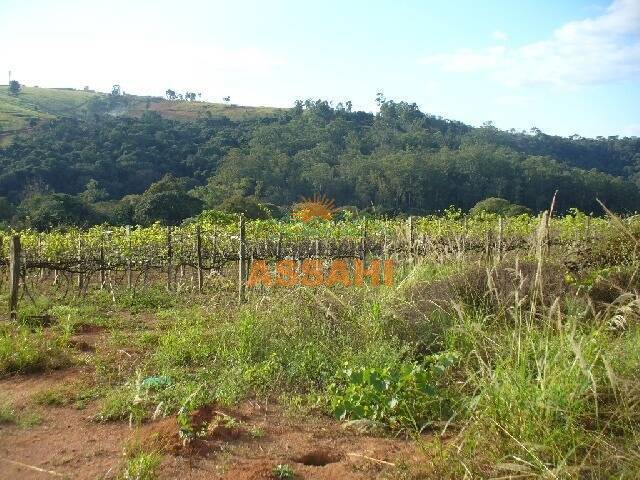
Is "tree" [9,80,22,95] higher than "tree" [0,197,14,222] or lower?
higher

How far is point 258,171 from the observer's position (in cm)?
4203

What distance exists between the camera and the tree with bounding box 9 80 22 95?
7512cm

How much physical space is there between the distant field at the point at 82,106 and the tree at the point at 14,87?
2.23ft

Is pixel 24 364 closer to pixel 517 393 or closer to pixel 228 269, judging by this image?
pixel 517 393

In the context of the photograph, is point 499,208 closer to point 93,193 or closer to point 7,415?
point 93,193

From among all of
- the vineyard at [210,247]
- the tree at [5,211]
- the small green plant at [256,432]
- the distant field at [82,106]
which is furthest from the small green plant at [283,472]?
the distant field at [82,106]

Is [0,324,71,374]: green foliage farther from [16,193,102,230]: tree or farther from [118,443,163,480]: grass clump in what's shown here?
[16,193,102,230]: tree

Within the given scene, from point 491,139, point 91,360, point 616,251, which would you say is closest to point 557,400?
point 91,360

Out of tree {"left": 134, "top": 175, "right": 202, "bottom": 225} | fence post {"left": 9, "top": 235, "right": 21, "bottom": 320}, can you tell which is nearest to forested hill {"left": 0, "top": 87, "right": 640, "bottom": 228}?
tree {"left": 134, "top": 175, "right": 202, "bottom": 225}

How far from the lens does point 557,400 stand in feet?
10.2

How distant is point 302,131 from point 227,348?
5162 centimetres

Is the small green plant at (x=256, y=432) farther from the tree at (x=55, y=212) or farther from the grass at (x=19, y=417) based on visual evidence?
the tree at (x=55, y=212)

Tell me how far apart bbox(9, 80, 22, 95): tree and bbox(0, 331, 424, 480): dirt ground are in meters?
81.5

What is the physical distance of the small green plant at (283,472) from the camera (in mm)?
3506
